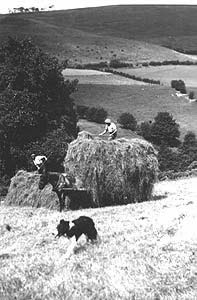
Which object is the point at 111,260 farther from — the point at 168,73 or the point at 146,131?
the point at 168,73

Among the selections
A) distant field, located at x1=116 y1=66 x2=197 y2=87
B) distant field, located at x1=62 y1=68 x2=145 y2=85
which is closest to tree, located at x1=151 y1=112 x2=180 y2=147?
distant field, located at x1=62 y1=68 x2=145 y2=85

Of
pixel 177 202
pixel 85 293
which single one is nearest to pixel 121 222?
pixel 177 202

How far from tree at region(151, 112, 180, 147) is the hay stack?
94.8 feet

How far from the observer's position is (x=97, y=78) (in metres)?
80.8

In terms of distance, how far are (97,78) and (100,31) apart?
72.2 meters

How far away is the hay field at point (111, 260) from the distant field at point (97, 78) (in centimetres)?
6000

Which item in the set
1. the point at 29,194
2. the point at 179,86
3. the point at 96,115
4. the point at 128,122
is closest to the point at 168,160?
the point at 128,122

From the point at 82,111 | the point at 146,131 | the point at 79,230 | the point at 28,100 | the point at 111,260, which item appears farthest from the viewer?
the point at 82,111

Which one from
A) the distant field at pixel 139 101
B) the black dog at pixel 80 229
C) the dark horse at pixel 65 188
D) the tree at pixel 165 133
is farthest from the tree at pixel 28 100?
the distant field at pixel 139 101

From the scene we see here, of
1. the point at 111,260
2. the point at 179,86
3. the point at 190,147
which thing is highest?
the point at 111,260

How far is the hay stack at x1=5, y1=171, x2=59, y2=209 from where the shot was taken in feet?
77.9

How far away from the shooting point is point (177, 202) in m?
21.5

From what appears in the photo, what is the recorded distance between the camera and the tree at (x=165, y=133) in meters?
54.3

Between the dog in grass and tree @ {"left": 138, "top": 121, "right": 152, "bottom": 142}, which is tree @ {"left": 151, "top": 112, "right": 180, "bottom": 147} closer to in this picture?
tree @ {"left": 138, "top": 121, "right": 152, "bottom": 142}
